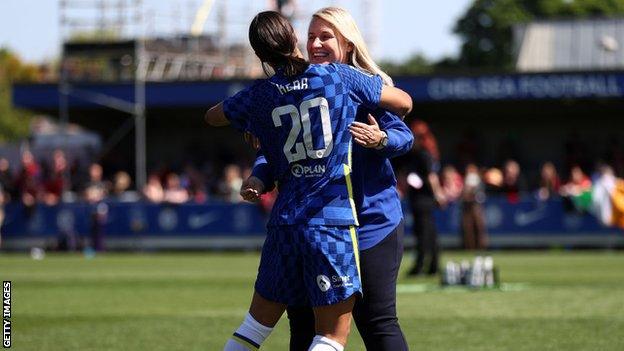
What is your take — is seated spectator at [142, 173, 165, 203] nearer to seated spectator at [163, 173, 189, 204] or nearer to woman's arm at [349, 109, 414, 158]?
seated spectator at [163, 173, 189, 204]

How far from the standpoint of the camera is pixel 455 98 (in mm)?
36562

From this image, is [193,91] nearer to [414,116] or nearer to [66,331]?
[414,116]

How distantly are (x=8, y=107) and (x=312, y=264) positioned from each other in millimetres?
94243

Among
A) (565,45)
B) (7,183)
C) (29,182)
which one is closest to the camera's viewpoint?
(29,182)

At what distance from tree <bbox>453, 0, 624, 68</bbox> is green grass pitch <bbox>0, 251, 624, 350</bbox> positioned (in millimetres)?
62405

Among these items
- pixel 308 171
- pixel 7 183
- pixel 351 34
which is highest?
pixel 351 34

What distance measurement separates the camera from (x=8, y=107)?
321 ft

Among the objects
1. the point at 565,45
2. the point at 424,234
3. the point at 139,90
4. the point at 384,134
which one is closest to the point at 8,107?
the point at 565,45

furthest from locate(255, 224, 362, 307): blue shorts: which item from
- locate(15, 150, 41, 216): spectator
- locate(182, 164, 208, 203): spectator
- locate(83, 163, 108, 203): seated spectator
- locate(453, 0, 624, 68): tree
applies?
locate(453, 0, 624, 68): tree

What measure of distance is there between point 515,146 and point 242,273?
18234mm

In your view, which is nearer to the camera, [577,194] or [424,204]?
[424,204]

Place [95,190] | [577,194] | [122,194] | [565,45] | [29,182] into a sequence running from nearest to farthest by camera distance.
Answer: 1. [577,194]
2. [95,190]
3. [122,194]
4. [29,182]
5. [565,45]

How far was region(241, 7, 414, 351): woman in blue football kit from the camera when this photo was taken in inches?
260

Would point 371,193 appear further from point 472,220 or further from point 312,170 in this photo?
point 472,220
